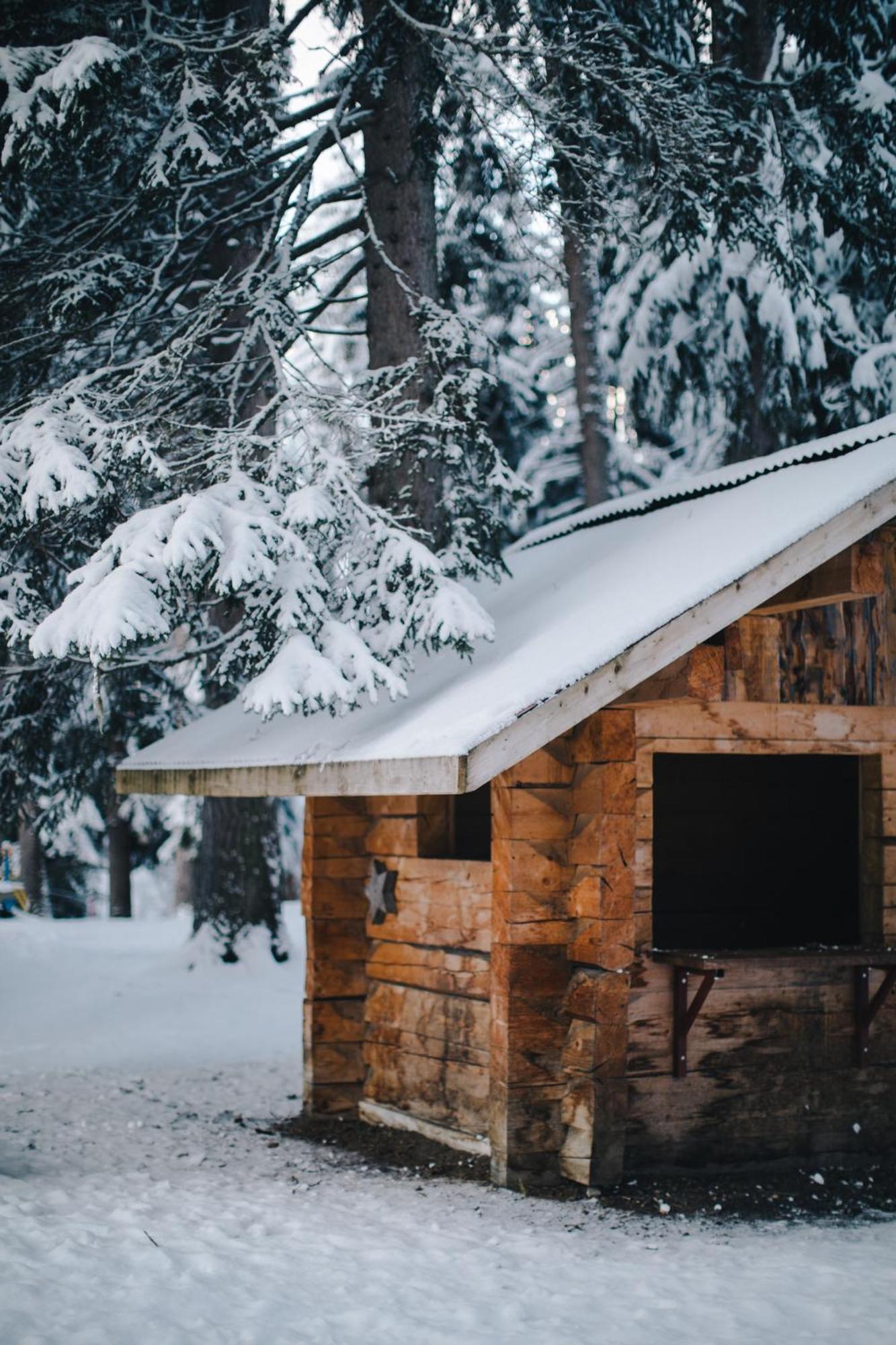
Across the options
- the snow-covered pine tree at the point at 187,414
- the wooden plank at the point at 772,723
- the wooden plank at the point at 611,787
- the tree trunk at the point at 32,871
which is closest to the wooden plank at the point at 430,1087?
the wooden plank at the point at 611,787

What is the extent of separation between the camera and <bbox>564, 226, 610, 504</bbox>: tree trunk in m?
19.0

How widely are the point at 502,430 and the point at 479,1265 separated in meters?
16.9

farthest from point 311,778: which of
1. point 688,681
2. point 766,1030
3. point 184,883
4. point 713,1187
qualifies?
point 184,883

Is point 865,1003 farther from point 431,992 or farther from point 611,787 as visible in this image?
point 431,992

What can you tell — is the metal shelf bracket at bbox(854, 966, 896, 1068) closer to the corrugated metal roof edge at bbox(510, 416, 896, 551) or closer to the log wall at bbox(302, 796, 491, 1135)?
the log wall at bbox(302, 796, 491, 1135)

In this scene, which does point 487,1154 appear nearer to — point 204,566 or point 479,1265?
point 479,1265

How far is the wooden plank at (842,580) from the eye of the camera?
6934 millimetres

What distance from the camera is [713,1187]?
7395 mm

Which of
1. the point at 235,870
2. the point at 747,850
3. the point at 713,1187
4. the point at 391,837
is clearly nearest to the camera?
the point at 713,1187

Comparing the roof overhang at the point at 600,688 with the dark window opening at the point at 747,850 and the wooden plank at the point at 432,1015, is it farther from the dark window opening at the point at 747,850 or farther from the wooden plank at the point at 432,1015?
the dark window opening at the point at 747,850

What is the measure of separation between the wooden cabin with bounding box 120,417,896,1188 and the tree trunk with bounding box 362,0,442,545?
7.27ft

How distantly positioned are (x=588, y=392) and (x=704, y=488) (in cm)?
1088

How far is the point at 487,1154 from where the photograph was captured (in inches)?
307

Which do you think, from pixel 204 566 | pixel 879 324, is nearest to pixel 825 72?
pixel 879 324
